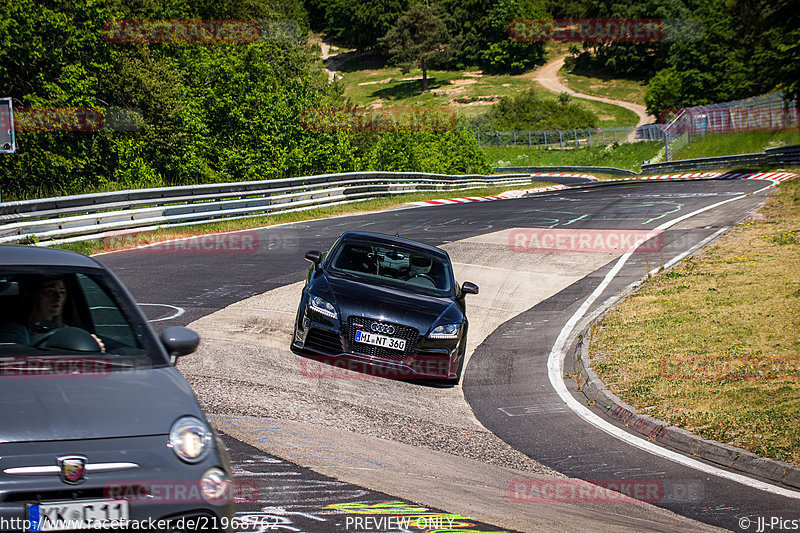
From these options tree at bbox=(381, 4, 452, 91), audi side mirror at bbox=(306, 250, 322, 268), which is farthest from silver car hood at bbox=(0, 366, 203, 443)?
tree at bbox=(381, 4, 452, 91)

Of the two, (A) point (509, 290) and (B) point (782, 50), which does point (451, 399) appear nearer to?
(A) point (509, 290)

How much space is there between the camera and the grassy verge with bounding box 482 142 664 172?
7061cm

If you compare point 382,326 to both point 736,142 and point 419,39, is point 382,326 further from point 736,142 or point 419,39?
point 419,39

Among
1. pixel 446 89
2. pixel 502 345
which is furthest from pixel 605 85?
pixel 502 345

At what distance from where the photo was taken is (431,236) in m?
21.8

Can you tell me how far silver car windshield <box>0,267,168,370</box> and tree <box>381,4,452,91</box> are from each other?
130 m

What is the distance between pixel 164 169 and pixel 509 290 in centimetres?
3009

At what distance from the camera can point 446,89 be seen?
130 metres

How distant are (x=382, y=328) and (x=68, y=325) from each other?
4.92 meters

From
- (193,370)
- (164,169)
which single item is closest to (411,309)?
(193,370)

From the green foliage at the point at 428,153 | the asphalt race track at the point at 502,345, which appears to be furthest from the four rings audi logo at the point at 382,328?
the green foliage at the point at 428,153

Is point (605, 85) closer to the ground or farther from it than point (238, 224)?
closer to the ground

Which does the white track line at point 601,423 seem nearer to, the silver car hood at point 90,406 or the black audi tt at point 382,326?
the black audi tt at point 382,326

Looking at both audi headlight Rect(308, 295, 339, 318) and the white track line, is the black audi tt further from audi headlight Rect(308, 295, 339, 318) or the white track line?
the white track line
